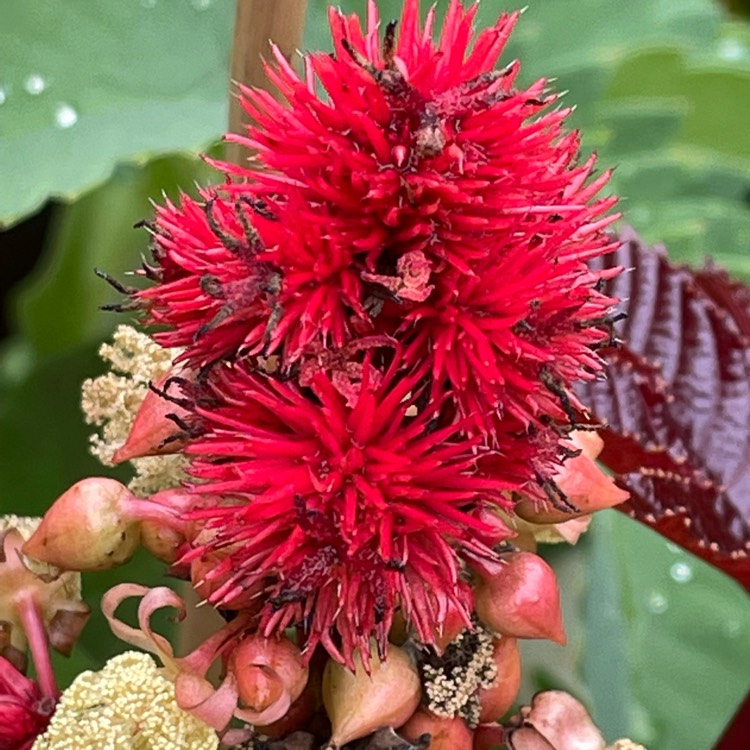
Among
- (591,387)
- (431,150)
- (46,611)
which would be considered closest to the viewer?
(431,150)

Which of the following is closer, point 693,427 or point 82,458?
point 693,427

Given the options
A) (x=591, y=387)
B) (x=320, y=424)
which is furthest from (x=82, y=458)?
(x=320, y=424)

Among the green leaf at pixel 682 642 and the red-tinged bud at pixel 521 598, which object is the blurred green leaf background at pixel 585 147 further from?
the red-tinged bud at pixel 521 598

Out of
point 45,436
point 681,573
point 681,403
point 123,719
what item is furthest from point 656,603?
point 123,719

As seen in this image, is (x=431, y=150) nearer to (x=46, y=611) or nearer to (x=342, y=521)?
(x=342, y=521)

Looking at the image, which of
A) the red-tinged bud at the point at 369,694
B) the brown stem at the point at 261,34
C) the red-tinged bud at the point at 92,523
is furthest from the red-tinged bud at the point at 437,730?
the brown stem at the point at 261,34

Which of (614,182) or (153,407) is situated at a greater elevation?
(614,182)
